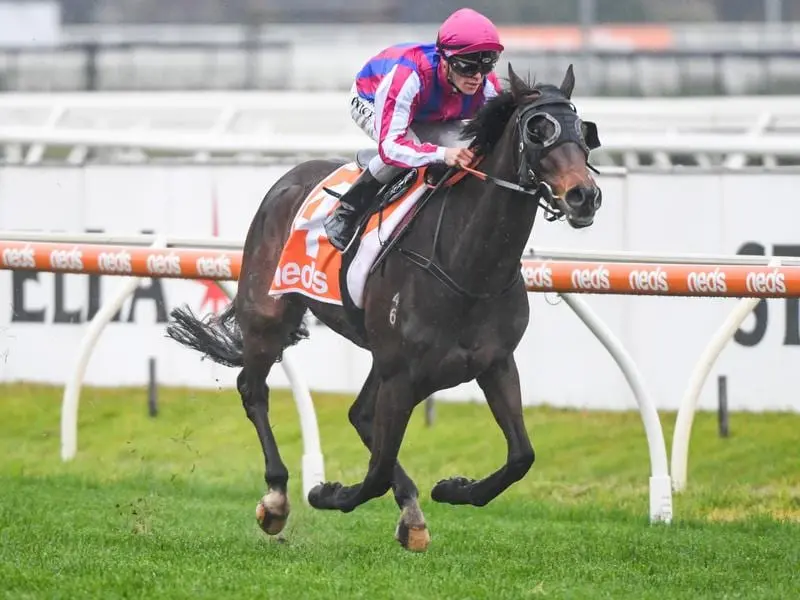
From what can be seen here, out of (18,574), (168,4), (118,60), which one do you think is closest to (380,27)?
(168,4)

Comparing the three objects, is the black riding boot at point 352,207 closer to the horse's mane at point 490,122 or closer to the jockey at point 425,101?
the jockey at point 425,101

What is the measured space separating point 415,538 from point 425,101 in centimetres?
151

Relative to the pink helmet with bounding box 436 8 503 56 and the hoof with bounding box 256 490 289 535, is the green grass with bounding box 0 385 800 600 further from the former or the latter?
the pink helmet with bounding box 436 8 503 56

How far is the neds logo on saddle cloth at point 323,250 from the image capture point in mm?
5520

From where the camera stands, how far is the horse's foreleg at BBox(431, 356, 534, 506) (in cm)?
527

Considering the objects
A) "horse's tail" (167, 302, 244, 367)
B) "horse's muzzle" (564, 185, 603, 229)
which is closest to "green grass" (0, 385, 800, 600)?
"horse's tail" (167, 302, 244, 367)

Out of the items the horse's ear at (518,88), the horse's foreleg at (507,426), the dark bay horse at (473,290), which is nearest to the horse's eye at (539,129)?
the dark bay horse at (473,290)

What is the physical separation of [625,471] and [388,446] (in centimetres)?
321

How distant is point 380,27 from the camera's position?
21.3 metres

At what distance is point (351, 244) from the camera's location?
568cm

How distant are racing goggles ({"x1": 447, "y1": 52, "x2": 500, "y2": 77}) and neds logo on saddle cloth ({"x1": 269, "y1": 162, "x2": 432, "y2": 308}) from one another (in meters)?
0.41

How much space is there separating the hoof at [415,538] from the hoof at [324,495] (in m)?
0.26

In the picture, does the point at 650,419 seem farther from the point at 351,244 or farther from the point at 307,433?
the point at 351,244

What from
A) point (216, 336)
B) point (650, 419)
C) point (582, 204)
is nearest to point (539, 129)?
point (582, 204)
